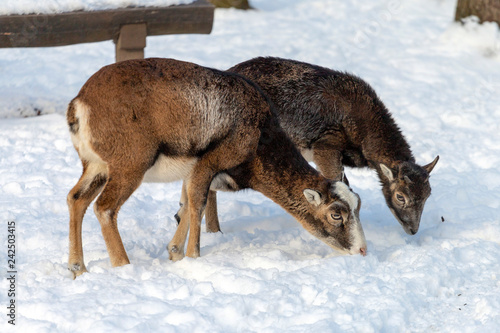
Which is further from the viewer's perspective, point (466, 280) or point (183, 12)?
point (183, 12)

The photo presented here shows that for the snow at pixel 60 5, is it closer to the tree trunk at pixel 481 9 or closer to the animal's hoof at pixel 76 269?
the animal's hoof at pixel 76 269

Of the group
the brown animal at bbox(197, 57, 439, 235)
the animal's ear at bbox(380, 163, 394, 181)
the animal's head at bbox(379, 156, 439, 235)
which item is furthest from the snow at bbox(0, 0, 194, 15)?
the animal's head at bbox(379, 156, 439, 235)

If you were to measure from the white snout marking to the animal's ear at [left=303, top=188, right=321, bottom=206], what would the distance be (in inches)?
8.1

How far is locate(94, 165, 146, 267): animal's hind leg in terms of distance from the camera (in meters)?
6.63

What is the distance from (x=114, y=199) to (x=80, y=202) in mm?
494

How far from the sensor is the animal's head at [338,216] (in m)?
7.11

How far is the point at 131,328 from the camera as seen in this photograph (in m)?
5.45

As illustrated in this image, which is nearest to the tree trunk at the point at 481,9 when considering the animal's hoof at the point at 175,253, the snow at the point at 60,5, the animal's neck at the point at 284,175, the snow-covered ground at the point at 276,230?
the snow-covered ground at the point at 276,230

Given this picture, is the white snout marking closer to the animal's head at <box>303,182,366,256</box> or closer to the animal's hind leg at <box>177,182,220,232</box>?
the animal's head at <box>303,182,366,256</box>

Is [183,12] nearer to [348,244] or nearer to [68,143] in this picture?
[68,143]

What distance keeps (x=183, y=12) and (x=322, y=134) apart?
143 inches

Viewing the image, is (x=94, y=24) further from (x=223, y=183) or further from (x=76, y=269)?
(x=76, y=269)

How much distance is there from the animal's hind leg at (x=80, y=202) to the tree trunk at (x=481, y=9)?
9.85 metres

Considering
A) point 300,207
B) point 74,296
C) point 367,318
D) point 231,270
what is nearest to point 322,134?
point 300,207
